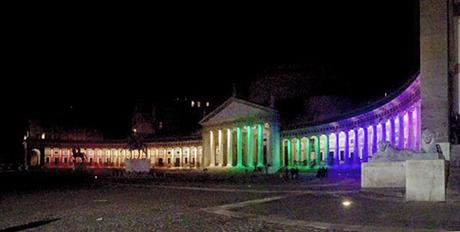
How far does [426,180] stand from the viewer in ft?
58.1

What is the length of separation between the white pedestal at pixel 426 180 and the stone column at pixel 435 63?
1106 centimetres

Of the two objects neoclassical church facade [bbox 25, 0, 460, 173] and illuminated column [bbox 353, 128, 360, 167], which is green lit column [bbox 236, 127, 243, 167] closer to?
neoclassical church facade [bbox 25, 0, 460, 173]

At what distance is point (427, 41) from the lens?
28625 millimetres

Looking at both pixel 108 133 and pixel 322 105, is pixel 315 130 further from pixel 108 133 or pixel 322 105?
pixel 108 133

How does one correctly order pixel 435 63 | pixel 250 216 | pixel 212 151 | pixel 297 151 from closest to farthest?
pixel 250 216 < pixel 435 63 < pixel 297 151 < pixel 212 151

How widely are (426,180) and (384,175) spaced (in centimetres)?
465

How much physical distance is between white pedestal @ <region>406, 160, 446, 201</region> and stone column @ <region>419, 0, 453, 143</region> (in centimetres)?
1106

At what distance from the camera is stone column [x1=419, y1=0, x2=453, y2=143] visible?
28125 mm

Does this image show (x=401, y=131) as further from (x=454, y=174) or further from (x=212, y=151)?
(x=212, y=151)

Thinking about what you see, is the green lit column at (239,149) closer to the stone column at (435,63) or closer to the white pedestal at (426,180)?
the stone column at (435,63)

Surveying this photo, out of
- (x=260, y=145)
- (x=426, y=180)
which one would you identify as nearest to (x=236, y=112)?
(x=260, y=145)

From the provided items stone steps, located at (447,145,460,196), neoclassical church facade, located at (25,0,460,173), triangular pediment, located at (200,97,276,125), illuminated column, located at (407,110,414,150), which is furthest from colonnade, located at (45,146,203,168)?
stone steps, located at (447,145,460,196)

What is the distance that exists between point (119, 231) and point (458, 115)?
2086cm

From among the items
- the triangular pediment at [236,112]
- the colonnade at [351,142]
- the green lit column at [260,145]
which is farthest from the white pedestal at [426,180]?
the green lit column at [260,145]
